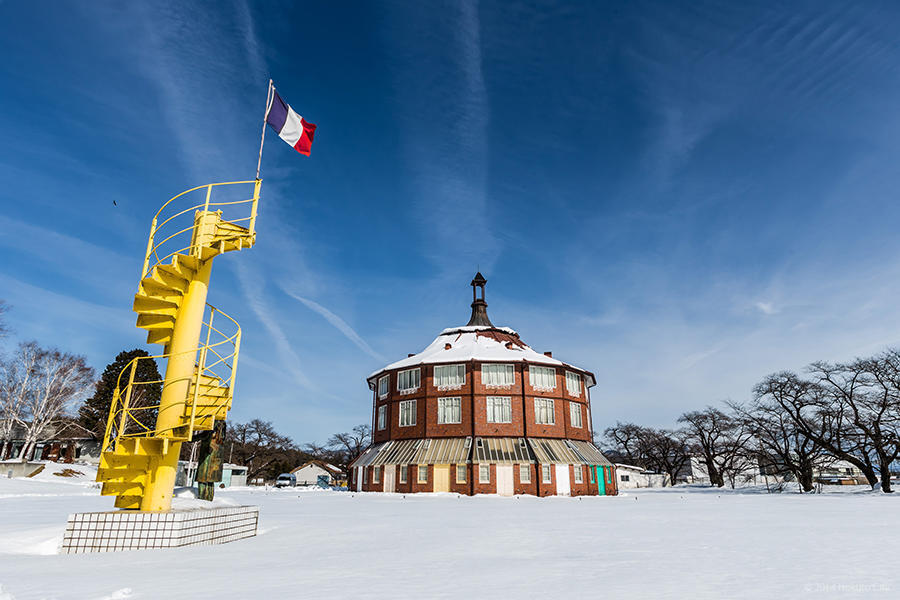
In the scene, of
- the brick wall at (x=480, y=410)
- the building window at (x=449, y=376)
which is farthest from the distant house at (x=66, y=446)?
the building window at (x=449, y=376)

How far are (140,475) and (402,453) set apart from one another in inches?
1262

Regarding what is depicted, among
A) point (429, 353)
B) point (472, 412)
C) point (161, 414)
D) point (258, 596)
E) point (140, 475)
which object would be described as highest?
point (429, 353)

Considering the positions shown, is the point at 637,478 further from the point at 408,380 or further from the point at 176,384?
the point at 176,384

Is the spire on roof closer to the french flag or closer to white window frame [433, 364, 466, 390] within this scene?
white window frame [433, 364, 466, 390]

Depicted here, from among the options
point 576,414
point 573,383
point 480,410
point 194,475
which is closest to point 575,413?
point 576,414

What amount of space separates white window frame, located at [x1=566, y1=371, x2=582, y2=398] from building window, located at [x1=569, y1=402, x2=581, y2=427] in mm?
926

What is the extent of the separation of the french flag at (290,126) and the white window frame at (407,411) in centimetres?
3121

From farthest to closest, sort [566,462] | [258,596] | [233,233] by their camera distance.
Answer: [566,462]
[233,233]
[258,596]

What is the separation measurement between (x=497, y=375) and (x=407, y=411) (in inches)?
320

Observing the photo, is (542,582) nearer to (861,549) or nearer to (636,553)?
(636,553)

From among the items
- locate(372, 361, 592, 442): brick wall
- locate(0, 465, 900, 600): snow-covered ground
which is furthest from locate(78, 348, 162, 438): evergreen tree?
locate(0, 465, 900, 600): snow-covered ground

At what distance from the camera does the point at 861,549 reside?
9.43 m

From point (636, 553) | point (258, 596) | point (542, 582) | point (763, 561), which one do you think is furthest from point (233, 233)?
point (763, 561)

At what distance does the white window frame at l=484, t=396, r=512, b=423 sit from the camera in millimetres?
40312
